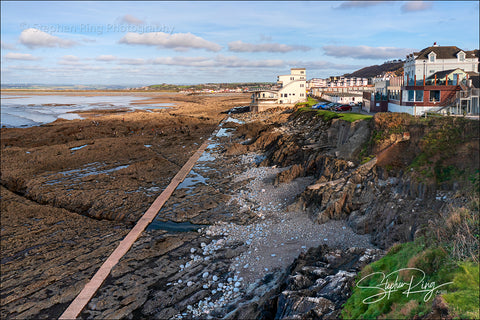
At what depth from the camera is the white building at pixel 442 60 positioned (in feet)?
111

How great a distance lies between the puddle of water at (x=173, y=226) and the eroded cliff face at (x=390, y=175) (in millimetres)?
6284

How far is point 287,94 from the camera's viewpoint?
249 feet

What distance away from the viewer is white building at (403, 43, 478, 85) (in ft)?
111

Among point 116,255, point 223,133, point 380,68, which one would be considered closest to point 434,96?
point 116,255

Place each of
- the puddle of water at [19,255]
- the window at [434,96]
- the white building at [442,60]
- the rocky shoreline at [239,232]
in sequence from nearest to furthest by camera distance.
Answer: the rocky shoreline at [239,232], the puddle of water at [19,255], the window at [434,96], the white building at [442,60]

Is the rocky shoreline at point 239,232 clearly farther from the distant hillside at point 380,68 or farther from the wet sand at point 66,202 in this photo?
the distant hillside at point 380,68

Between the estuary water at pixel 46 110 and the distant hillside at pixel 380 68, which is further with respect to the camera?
the distant hillside at pixel 380 68

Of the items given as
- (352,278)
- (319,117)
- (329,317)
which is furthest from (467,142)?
(319,117)

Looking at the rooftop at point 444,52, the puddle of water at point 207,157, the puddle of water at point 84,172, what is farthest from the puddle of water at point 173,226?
the rooftop at point 444,52

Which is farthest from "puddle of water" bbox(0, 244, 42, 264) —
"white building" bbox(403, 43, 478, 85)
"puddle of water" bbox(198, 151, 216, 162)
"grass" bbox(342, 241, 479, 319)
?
"white building" bbox(403, 43, 478, 85)

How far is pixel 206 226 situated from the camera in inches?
785

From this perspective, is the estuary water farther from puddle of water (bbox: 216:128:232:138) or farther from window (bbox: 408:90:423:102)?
window (bbox: 408:90:423:102)

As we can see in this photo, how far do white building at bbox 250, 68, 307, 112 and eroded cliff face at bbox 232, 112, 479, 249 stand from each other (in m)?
50.6

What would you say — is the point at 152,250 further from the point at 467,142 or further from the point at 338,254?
the point at 467,142
